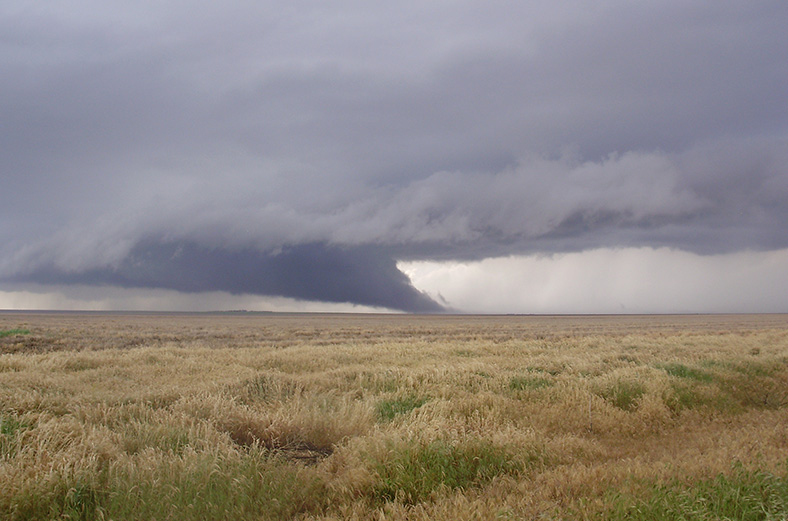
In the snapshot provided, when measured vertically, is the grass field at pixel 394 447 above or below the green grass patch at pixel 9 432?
below

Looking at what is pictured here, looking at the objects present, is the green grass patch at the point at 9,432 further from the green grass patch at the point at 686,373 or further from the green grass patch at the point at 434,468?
the green grass patch at the point at 686,373

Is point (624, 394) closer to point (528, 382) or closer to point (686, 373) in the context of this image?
point (528, 382)

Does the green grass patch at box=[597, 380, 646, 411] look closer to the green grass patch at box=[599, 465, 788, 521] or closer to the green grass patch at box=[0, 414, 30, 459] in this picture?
the green grass patch at box=[599, 465, 788, 521]

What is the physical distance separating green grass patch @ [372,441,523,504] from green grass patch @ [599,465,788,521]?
1.60 m

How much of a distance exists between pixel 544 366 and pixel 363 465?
34.5ft

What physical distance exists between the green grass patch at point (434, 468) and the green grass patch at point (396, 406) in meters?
2.17

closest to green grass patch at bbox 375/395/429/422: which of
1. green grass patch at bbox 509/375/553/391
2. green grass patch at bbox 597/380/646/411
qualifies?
green grass patch at bbox 509/375/553/391

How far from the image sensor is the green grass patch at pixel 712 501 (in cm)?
448

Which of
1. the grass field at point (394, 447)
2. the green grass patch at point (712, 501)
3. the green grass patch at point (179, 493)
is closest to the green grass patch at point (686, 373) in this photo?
the grass field at point (394, 447)

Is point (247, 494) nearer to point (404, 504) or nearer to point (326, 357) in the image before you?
point (404, 504)

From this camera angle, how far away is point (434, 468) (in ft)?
19.6

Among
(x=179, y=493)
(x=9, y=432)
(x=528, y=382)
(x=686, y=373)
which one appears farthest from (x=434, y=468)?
(x=686, y=373)

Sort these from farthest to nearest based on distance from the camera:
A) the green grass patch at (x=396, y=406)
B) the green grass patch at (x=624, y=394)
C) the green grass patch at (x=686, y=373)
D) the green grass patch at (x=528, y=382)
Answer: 1. the green grass patch at (x=686, y=373)
2. the green grass patch at (x=528, y=382)
3. the green grass patch at (x=624, y=394)
4. the green grass patch at (x=396, y=406)

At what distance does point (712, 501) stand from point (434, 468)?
2836 millimetres
